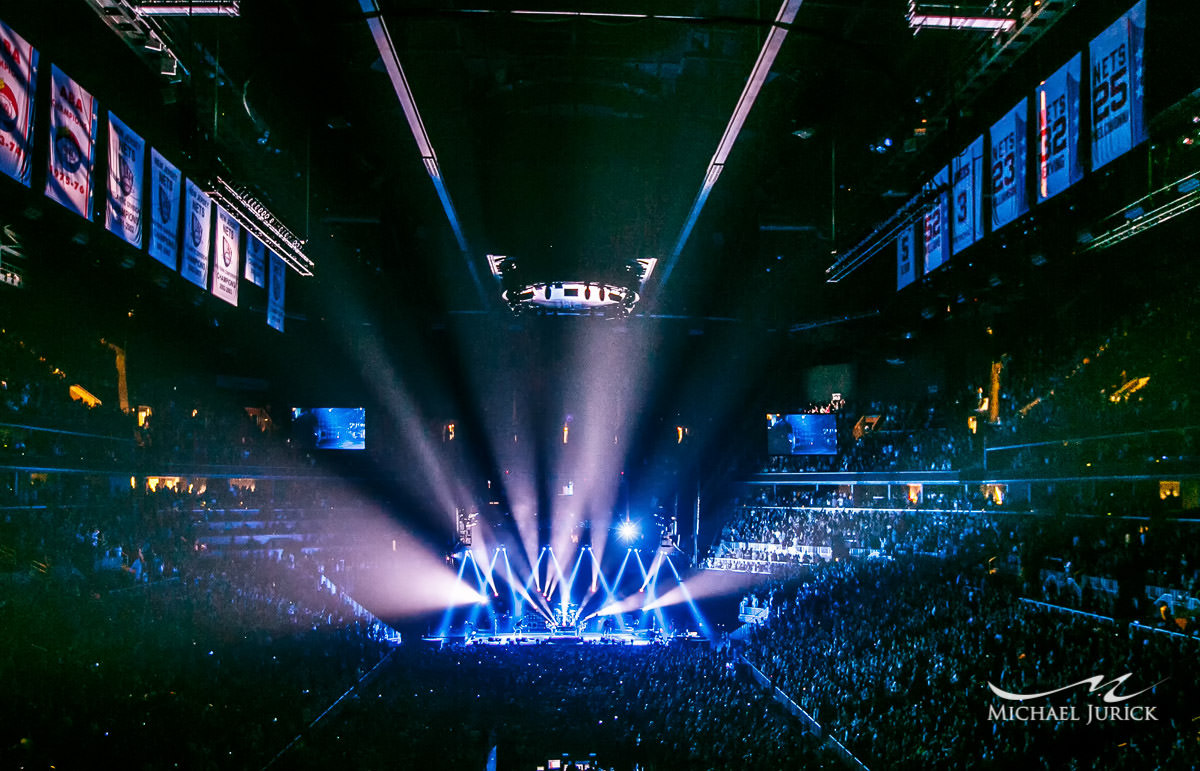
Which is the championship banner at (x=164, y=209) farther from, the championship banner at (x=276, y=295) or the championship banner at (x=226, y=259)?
the championship banner at (x=276, y=295)

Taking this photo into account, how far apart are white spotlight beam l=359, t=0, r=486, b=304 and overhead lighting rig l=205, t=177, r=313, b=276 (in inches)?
76.2

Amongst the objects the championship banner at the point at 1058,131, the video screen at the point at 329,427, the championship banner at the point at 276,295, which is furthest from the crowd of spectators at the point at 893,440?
the championship banner at the point at 276,295

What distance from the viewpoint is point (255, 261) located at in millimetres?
12750

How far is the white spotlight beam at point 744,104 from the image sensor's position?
796 cm

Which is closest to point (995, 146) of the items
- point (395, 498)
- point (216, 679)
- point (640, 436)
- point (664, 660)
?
point (664, 660)

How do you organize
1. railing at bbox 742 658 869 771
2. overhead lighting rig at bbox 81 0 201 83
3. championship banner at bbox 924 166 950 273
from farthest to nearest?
championship banner at bbox 924 166 950 273 → railing at bbox 742 658 869 771 → overhead lighting rig at bbox 81 0 201 83

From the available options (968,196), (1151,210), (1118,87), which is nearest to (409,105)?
(968,196)

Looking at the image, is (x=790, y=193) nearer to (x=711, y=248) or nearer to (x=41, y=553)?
(x=711, y=248)

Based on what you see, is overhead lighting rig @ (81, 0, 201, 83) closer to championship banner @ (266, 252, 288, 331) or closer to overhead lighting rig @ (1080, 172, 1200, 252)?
championship banner @ (266, 252, 288, 331)

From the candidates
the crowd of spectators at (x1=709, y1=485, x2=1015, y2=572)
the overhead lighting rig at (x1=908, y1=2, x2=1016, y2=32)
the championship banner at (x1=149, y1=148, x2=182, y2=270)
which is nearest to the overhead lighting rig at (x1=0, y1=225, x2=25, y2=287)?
the championship banner at (x1=149, y1=148, x2=182, y2=270)

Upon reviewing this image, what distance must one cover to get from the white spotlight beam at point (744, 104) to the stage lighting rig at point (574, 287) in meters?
1.26

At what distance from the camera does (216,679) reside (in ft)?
33.7

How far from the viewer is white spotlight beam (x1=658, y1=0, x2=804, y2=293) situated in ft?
26.1

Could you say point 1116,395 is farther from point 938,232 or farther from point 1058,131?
point 1058,131
